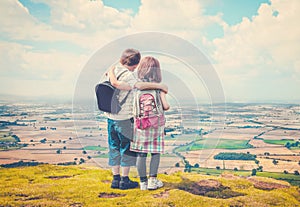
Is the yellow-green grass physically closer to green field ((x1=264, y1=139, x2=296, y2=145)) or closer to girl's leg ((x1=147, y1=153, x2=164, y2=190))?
girl's leg ((x1=147, y1=153, x2=164, y2=190))

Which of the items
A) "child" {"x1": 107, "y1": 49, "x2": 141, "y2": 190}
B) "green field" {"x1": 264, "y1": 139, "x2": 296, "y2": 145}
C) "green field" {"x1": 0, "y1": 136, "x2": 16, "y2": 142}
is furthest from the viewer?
"green field" {"x1": 0, "y1": 136, "x2": 16, "y2": 142}

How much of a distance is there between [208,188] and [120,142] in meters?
1.79

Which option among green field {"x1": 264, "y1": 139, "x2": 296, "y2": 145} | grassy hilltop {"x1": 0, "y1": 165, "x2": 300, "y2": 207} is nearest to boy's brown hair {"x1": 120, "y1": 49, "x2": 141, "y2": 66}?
grassy hilltop {"x1": 0, "y1": 165, "x2": 300, "y2": 207}

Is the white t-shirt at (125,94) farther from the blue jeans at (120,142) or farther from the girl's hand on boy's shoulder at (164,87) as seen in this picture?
the girl's hand on boy's shoulder at (164,87)

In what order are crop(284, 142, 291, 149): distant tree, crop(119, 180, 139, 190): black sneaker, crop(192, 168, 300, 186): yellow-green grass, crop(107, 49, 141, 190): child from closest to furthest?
crop(107, 49, 141, 190): child < crop(119, 180, 139, 190): black sneaker < crop(192, 168, 300, 186): yellow-green grass < crop(284, 142, 291, 149): distant tree

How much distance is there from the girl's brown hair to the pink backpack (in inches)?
8.3

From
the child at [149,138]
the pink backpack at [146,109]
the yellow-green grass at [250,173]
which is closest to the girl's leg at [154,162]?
the child at [149,138]

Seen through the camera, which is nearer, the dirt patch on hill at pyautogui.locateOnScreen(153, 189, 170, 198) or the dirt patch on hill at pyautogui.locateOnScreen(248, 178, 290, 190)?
the dirt patch on hill at pyautogui.locateOnScreen(153, 189, 170, 198)

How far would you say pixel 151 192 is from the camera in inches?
205

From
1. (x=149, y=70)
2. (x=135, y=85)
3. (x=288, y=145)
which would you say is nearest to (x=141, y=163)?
(x=135, y=85)

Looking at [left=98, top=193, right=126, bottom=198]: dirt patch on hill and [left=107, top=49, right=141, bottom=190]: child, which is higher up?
[left=107, top=49, right=141, bottom=190]: child

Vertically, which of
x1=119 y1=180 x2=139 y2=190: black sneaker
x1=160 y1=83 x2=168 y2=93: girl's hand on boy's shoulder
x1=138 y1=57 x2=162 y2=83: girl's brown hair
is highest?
x1=138 y1=57 x2=162 y2=83: girl's brown hair

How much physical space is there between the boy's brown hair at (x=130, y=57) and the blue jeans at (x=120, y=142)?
0.95 metres

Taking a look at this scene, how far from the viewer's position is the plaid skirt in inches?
197
